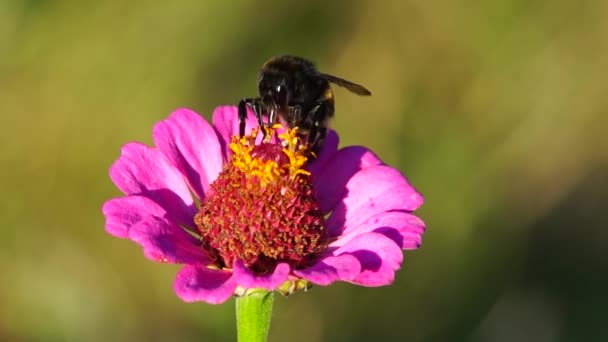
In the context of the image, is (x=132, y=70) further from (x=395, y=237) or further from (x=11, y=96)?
(x=395, y=237)

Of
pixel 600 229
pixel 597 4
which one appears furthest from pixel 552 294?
pixel 597 4

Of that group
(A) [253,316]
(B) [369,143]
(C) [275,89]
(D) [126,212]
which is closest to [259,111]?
(C) [275,89]

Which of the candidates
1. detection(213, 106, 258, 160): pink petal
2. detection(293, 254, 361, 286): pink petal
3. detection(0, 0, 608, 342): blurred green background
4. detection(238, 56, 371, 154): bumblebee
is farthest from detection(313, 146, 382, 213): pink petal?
detection(0, 0, 608, 342): blurred green background

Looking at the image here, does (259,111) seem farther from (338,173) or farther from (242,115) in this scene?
(338,173)

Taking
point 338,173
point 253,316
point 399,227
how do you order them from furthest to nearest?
point 338,173, point 399,227, point 253,316

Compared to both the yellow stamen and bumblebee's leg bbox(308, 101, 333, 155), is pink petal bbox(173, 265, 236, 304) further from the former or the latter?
bumblebee's leg bbox(308, 101, 333, 155)

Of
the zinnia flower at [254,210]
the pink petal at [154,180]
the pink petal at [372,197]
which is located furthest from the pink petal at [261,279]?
the pink petal at [372,197]

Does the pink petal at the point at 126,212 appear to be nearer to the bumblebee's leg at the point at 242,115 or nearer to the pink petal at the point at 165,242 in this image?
the pink petal at the point at 165,242
